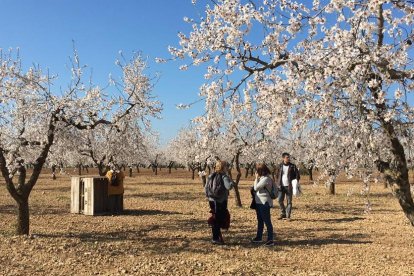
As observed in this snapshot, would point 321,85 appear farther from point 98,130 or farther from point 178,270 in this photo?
point 98,130

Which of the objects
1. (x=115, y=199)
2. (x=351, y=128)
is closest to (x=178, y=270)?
(x=351, y=128)

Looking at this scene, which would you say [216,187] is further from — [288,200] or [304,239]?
[288,200]

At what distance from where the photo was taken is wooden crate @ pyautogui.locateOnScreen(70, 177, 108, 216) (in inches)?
623

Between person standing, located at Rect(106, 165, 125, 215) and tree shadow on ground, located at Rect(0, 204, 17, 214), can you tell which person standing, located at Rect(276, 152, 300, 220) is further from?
tree shadow on ground, located at Rect(0, 204, 17, 214)

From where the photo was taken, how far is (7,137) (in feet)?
36.6

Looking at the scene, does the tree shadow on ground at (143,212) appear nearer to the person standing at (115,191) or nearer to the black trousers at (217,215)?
the person standing at (115,191)

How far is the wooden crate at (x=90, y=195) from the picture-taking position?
15830mm

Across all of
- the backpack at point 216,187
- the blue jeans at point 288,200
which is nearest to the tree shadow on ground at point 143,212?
the blue jeans at point 288,200

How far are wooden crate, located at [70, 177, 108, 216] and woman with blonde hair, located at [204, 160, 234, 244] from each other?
7.09 m

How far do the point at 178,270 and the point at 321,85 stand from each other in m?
4.39

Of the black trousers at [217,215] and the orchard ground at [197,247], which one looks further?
the black trousers at [217,215]

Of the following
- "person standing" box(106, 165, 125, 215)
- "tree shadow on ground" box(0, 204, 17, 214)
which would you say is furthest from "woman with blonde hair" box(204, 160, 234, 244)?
"tree shadow on ground" box(0, 204, 17, 214)

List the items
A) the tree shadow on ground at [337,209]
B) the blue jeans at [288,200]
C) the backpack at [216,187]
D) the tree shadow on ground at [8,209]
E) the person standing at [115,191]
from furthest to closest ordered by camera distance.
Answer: the tree shadow on ground at [337,209] → the tree shadow on ground at [8,209] → the person standing at [115,191] → the blue jeans at [288,200] → the backpack at [216,187]

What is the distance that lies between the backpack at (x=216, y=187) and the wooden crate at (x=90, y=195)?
713 centimetres
